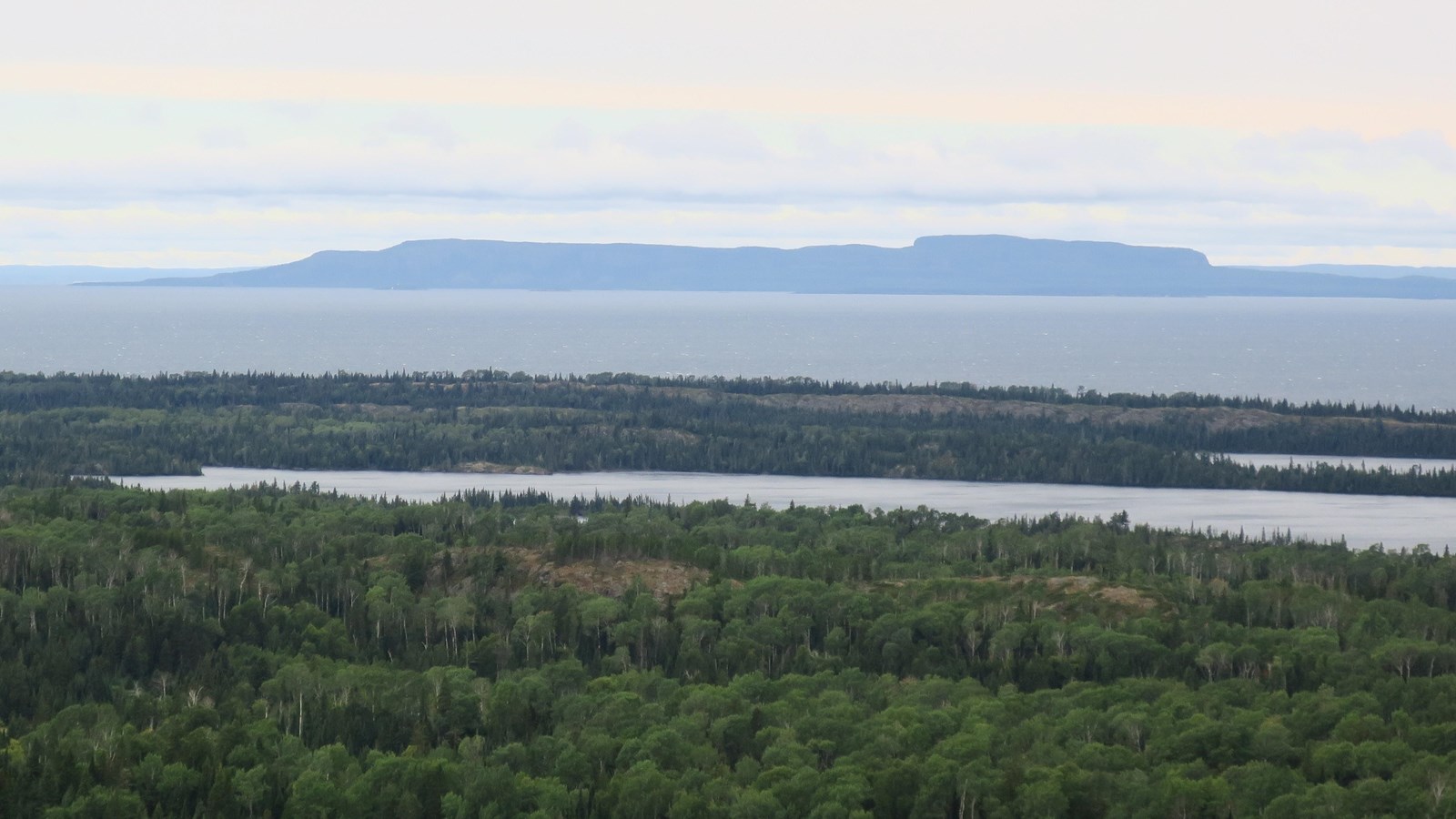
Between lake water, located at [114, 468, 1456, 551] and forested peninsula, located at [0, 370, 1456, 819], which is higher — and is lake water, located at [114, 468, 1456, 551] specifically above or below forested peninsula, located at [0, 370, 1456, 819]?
above

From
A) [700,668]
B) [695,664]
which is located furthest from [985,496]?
[700,668]

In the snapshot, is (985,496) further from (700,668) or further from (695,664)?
(700,668)

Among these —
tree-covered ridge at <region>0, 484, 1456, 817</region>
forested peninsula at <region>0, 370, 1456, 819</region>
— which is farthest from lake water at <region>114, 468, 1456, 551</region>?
tree-covered ridge at <region>0, 484, 1456, 817</region>

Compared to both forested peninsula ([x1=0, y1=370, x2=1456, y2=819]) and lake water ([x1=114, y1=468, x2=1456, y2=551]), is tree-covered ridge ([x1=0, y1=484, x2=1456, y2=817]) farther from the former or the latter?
lake water ([x1=114, y1=468, x2=1456, y2=551])

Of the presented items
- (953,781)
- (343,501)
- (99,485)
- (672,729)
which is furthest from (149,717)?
(99,485)

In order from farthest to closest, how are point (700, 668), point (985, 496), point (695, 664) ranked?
point (985, 496), point (695, 664), point (700, 668)

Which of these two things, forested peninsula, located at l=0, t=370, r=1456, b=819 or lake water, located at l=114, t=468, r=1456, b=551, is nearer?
forested peninsula, located at l=0, t=370, r=1456, b=819

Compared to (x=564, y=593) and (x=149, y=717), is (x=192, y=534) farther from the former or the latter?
(x=149, y=717)
